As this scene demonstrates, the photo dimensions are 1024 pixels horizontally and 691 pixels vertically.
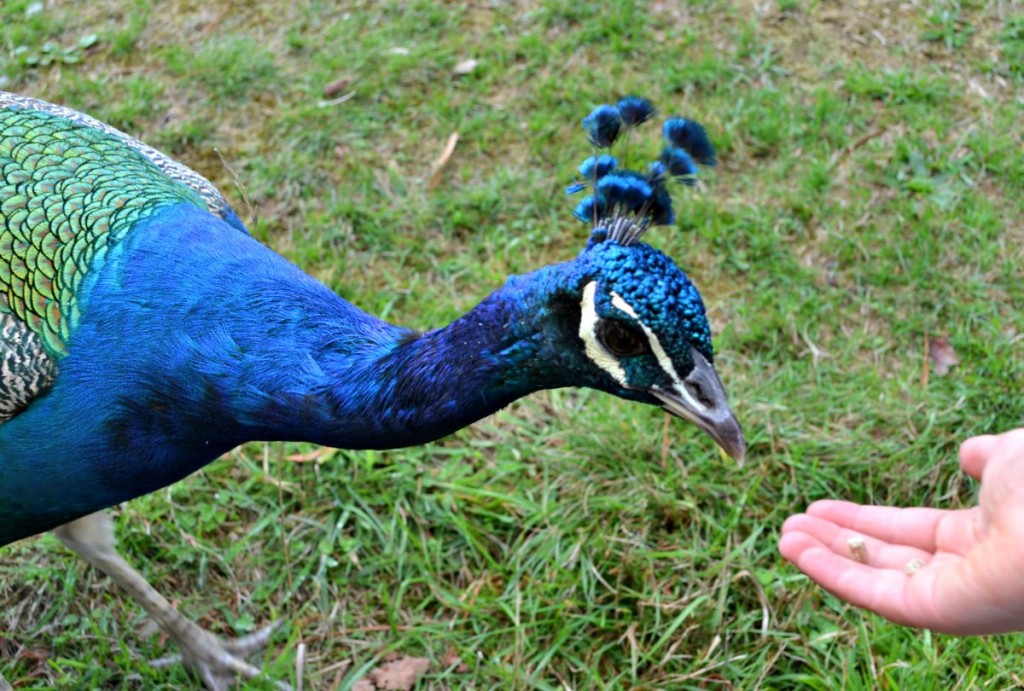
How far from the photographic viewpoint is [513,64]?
386 centimetres

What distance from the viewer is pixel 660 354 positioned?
1.35 m

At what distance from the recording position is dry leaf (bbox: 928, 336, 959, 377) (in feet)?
9.02

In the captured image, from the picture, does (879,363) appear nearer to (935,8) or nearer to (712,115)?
(712,115)

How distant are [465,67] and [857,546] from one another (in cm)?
256

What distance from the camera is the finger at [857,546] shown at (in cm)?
200

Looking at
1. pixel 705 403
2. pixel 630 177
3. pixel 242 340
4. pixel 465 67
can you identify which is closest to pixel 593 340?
pixel 705 403

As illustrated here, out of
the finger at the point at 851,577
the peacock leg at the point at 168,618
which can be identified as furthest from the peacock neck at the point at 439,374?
the finger at the point at 851,577

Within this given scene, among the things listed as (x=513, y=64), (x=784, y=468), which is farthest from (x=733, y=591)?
(x=513, y=64)

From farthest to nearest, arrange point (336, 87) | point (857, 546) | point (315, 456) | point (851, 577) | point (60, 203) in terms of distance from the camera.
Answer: point (336, 87) → point (315, 456) → point (857, 546) → point (851, 577) → point (60, 203)

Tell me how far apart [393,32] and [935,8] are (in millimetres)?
2285

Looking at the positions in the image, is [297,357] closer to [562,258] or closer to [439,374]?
[439,374]

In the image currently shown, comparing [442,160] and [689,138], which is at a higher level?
[689,138]

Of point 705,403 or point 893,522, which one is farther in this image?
point 893,522

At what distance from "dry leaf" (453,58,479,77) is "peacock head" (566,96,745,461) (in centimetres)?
247
